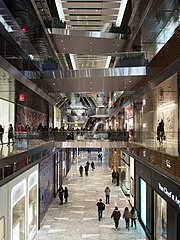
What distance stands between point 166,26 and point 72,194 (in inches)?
558

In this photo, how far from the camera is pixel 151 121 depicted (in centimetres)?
1794

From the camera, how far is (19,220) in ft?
32.6

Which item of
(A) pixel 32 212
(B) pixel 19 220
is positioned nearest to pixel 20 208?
(B) pixel 19 220

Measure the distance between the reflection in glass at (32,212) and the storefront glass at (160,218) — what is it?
15.7 feet

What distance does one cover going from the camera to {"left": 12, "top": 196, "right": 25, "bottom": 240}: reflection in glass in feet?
30.2

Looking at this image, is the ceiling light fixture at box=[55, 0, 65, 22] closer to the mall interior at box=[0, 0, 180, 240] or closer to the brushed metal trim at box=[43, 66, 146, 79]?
the mall interior at box=[0, 0, 180, 240]

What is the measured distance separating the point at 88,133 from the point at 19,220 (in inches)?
455

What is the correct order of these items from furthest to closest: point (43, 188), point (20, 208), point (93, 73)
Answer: point (93, 73)
point (43, 188)
point (20, 208)

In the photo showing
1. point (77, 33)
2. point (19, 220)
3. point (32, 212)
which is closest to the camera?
point (19, 220)

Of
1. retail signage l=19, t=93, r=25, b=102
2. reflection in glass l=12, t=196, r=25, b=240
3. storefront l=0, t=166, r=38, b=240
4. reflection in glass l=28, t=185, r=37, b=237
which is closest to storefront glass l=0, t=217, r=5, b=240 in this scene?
storefront l=0, t=166, r=38, b=240

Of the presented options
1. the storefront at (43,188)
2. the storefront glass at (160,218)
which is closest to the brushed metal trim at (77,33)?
the storefront at (43,188)

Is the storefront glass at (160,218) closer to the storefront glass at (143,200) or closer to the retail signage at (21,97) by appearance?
the storefront glass at (143,200)

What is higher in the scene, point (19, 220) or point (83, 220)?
point (19, 220)

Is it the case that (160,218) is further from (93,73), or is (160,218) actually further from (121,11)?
(121,11)
